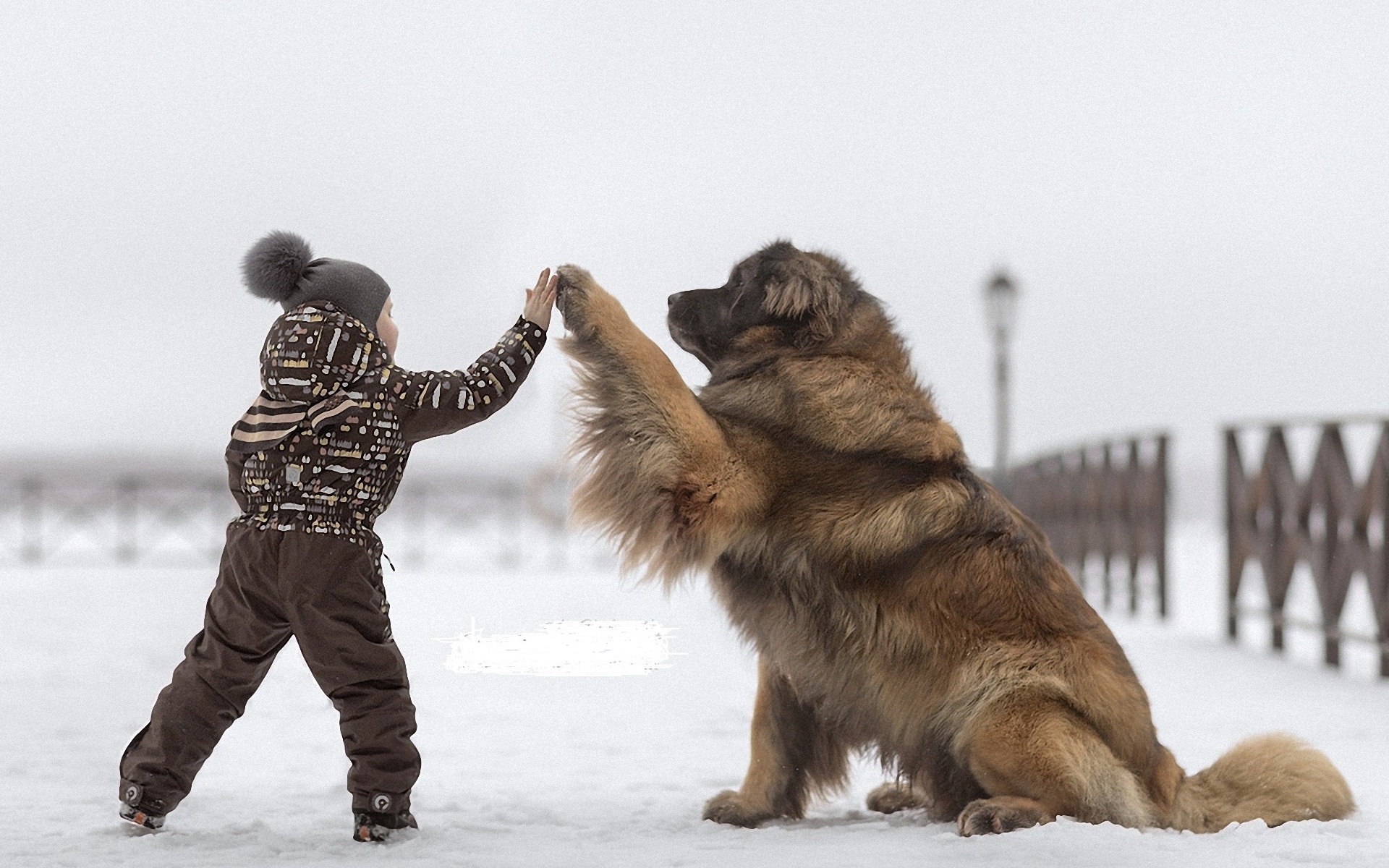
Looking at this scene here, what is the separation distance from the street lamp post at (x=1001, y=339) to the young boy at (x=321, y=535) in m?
12.2

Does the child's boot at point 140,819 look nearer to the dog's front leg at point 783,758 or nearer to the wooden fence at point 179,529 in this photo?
the dog's front leg at point 783,758

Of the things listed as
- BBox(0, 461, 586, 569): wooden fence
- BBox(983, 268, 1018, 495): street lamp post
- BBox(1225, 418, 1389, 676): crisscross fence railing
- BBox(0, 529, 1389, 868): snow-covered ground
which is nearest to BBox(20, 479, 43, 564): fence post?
BBox(0, 461, 586, 569): wooden fence

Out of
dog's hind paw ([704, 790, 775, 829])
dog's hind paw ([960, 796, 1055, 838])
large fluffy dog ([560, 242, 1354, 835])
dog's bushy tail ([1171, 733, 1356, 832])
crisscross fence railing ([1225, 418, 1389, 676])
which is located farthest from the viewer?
crisscross fence railing ([1225, 418, 1389, 676])

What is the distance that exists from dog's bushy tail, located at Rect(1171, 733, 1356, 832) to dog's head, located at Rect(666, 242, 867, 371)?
1.46 metres

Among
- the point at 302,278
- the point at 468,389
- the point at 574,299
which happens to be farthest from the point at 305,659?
the point at 574,299

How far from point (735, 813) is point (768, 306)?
4.23 ft

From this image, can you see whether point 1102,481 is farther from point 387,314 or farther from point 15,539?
point 15,539

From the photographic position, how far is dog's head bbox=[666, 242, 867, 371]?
3166 millimetres

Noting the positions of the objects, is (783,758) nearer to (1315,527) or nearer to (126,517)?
(1315,527)

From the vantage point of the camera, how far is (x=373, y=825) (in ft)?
8.96

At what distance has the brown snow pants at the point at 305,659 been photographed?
105 inches

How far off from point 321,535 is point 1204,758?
315 cm

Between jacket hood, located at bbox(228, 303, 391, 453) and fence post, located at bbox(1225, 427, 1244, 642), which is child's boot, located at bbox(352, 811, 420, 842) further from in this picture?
fence post, located at bbox(1225, 427, 1244, 642)

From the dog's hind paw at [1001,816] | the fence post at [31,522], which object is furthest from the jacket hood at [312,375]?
the fence post at [31,522]
